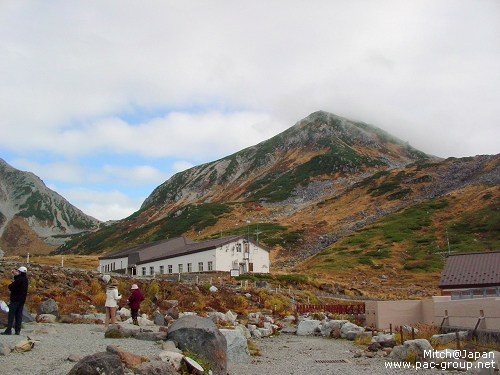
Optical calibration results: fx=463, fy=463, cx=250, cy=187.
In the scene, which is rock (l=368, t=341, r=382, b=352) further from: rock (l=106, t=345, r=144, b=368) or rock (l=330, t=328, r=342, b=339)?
rock (l=106, t=345, r=144, b=368)

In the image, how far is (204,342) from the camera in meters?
11.6

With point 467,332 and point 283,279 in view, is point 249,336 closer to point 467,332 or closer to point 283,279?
point 467,332

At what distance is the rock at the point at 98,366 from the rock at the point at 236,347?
6417 millimetres

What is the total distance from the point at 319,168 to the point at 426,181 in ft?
149

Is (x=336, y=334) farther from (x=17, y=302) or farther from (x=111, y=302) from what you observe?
(x=17, y=302)

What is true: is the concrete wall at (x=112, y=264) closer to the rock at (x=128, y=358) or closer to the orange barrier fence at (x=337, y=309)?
the orange barrier fence at (x=337, y=309)

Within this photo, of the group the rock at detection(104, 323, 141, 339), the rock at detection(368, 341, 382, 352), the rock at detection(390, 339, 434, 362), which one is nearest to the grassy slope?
the rock at detection(368, 341, 382, 352)

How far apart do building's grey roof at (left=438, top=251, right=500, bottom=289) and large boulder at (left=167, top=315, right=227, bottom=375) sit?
65.9 ft

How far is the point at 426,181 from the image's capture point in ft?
393

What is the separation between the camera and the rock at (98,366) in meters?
8.17

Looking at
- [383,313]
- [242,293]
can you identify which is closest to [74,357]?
[383,313]

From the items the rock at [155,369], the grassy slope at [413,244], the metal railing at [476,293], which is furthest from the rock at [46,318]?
the grassy slope at [413,244]

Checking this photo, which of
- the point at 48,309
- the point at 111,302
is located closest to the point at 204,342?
the point at 111,302

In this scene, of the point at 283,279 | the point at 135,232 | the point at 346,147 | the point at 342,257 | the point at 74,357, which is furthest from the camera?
the point at 346,147
